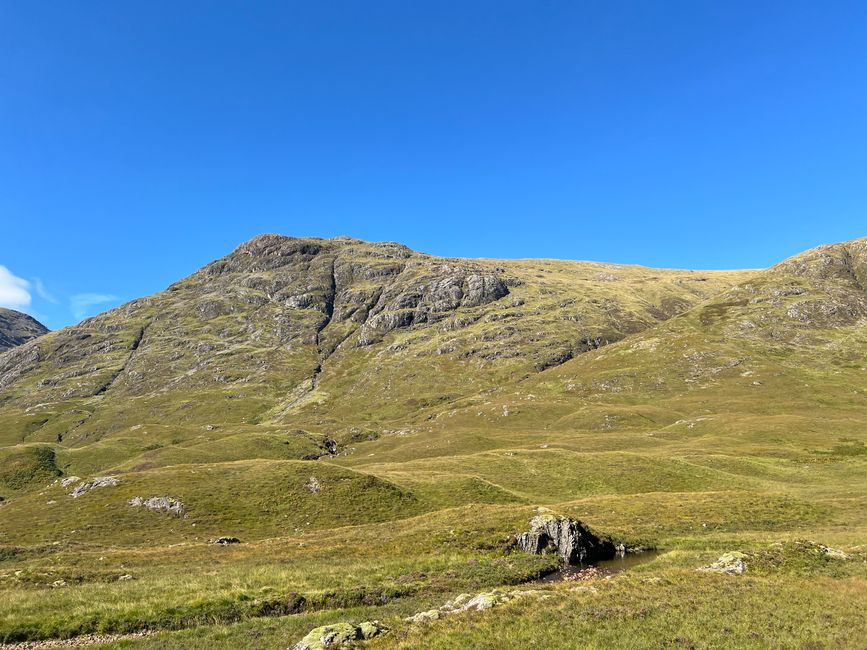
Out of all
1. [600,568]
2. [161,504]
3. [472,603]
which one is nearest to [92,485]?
[161,504]

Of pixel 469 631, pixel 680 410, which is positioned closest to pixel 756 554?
pixel 469 631

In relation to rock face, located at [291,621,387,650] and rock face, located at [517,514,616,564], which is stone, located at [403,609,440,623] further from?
rock face, located at [517,514,616,564]

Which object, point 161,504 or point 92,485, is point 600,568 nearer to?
point 161,504

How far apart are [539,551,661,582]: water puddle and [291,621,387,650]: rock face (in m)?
18.9

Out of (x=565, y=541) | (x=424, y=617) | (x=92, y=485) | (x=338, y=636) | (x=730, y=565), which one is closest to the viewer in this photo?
(x=338, y=636)

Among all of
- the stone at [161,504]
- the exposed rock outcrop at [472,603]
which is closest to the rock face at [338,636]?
the exposed rock outcrop at [472,603]

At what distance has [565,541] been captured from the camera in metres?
43.4

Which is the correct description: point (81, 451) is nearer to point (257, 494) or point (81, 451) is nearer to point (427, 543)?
point (257, 494)

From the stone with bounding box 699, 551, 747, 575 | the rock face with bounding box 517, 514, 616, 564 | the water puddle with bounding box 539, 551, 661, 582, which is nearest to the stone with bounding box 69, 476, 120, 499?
the rock face with bounding box 517, 514, 616, 564

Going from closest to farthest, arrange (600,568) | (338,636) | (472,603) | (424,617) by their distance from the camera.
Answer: (338,636)
(424,617)
(472,603)
(600,568)

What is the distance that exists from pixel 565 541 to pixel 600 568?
3.66 metres

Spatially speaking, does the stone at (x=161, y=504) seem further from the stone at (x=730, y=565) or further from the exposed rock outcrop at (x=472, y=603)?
the stone at (x=730, y=565)

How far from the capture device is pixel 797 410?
517 feet

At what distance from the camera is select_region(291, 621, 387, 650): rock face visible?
23.0m
